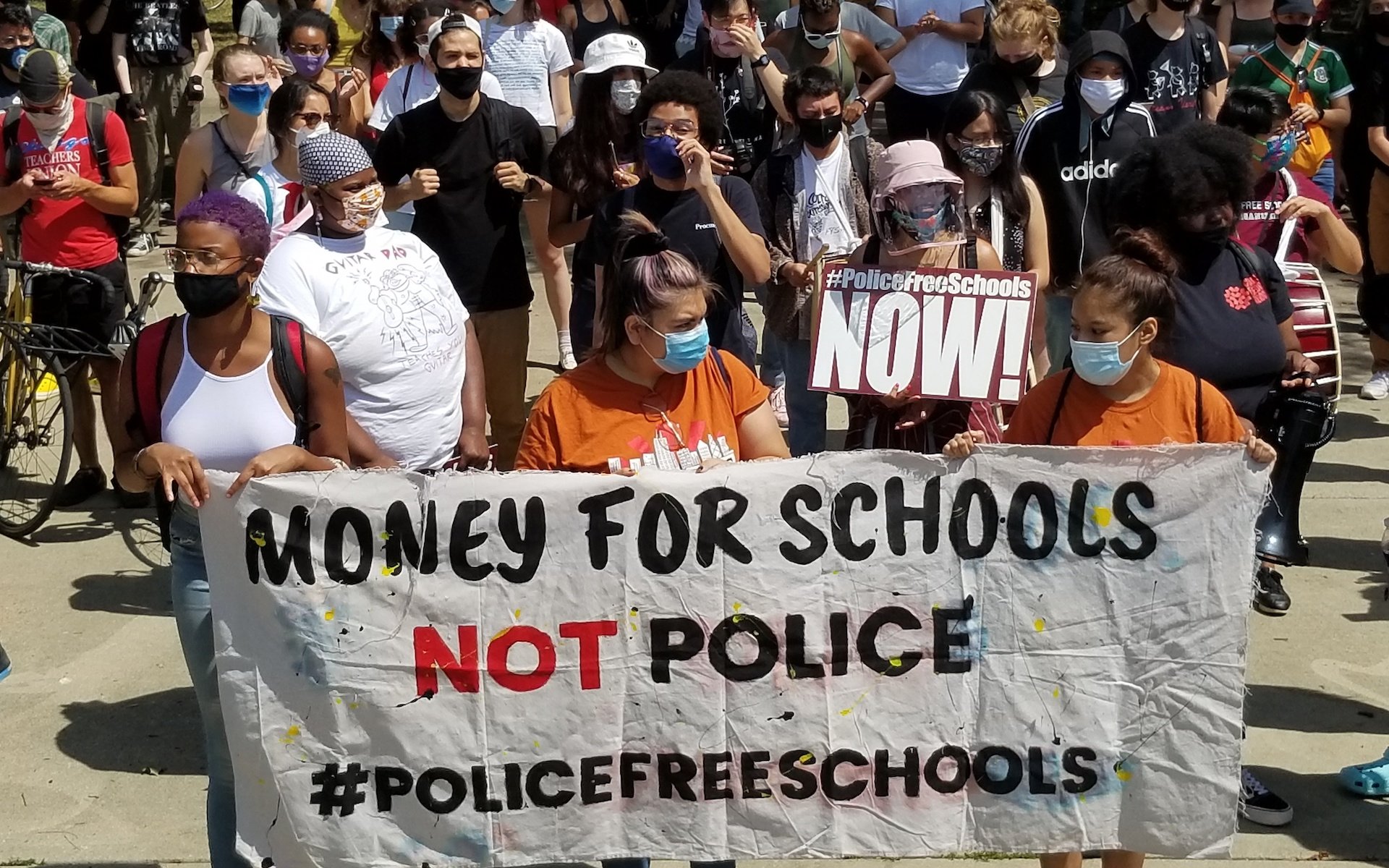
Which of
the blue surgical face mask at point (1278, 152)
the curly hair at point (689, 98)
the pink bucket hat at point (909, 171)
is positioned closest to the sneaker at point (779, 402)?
the curly hair at point (689, 98)

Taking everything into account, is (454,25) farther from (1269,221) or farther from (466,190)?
(1269,221)

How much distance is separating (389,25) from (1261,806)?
689cm

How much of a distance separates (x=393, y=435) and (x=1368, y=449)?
5.49m

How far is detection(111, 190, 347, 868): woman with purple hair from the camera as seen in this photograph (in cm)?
387

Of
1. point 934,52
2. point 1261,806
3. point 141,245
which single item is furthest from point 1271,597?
point 141,245

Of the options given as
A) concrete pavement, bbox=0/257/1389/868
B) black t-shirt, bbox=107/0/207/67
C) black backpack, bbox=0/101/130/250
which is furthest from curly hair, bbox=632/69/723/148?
black t-shirt, bbox=107/0/207/67

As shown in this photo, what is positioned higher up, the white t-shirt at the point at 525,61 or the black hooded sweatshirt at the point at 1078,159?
the white t-shirt at the point at 525,61

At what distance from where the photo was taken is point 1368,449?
8.23 m

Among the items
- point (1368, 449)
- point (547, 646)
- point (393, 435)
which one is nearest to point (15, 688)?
point (393, 435)

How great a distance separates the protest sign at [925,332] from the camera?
15.5 feet

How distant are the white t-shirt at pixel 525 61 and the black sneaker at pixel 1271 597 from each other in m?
4.69

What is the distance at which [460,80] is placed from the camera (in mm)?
6570

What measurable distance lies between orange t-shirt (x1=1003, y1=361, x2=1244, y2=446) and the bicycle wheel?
4844mm

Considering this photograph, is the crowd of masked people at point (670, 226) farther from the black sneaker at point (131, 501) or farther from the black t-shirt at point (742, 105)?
the black sneaker at point (131, 501)
